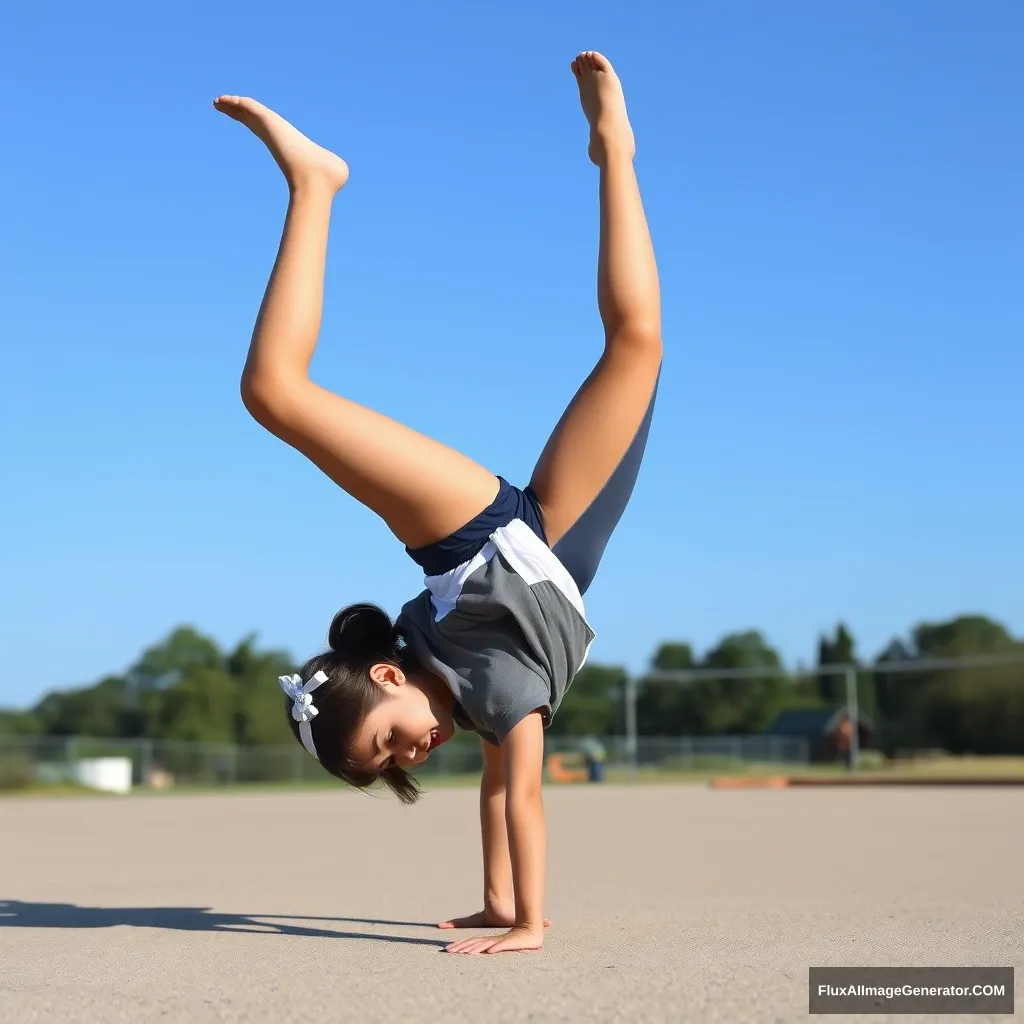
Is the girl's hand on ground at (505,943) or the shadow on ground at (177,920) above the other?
the girl's hand on ground at (505,943)

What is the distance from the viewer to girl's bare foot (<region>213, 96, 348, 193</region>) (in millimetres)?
2904

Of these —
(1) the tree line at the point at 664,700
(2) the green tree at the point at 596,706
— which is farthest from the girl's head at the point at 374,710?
(2) the green tree at the point at 596,706

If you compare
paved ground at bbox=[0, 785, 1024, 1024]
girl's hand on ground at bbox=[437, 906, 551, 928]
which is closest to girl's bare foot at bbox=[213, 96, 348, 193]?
paved ground at bbox=[0, 785, 1024, 1024]

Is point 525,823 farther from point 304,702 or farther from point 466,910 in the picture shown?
point 466,910

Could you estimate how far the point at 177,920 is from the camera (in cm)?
→ 357

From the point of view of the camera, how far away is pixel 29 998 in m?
2.19

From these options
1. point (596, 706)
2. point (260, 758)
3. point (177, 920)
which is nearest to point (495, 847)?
point (177, 920)

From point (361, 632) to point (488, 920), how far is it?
850 mm

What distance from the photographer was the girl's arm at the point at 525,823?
287 centimetres

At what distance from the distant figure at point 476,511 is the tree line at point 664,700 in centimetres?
4120

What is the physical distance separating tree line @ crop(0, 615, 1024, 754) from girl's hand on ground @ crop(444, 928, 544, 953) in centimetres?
4130

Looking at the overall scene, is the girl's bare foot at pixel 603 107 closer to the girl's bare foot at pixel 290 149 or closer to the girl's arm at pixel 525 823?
the girl's bare foot at pixel 290 149

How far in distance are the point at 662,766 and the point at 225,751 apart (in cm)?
1367

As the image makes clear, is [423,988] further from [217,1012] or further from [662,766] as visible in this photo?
[662,766]
